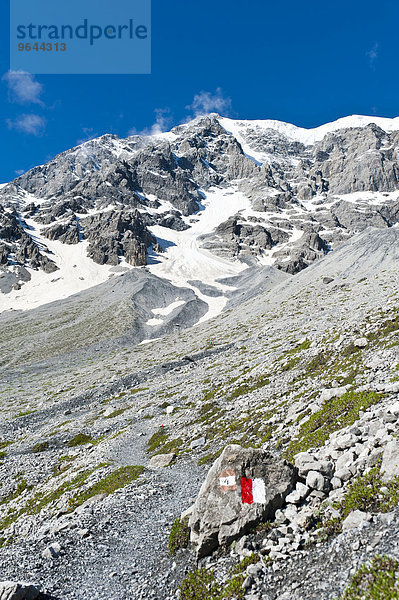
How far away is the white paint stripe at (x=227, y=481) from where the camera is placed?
12031 mm

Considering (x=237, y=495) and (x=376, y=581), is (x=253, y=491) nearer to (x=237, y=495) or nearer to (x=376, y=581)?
(x=237, y=495)

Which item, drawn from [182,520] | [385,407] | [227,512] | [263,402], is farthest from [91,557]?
[263,402]

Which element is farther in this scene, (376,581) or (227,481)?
(227,481)

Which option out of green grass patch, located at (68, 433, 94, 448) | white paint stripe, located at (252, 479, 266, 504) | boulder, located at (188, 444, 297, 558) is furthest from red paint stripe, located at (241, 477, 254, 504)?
green grass patch, located at (68, 433, 94, 448)

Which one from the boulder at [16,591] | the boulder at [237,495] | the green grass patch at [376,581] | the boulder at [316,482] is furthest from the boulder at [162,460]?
the green grass patch at [376,581]

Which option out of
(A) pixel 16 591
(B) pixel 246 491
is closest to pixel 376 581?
(B) pixel 246 491

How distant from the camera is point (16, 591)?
34.3ft

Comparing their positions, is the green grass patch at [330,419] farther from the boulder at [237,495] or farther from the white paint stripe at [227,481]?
the white paint stripe at [227,481]

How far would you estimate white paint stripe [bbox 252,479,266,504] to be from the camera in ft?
37.5

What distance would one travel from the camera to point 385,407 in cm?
1413

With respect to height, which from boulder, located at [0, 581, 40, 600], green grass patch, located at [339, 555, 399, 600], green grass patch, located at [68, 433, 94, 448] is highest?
green grass patch, located at [339, 555, 399, 600]

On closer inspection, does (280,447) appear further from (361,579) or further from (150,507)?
(361,579)

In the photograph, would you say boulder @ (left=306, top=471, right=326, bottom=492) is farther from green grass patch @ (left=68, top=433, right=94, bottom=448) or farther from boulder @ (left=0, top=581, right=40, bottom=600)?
green grass patch @ (left=68, top=433, right=94, bottom=448)

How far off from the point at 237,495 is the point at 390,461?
5315 mm
